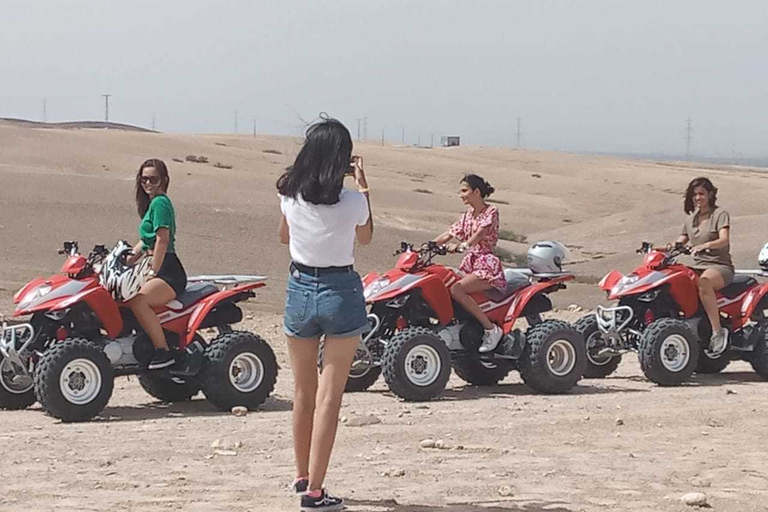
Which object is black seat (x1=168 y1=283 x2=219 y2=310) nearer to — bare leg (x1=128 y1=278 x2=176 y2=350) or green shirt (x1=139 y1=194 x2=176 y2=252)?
bare leg (x1=128 y1=278 x2=176 y2=350)

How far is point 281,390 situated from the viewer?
12430mm

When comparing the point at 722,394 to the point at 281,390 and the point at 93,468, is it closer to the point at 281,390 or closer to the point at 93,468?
the point at 281,390

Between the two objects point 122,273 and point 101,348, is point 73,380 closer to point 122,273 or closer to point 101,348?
point 101,348

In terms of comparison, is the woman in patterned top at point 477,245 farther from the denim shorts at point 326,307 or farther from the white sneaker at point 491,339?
the denim shorts at point 326,307

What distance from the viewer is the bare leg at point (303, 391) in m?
6.91

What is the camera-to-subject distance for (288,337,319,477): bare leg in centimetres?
691

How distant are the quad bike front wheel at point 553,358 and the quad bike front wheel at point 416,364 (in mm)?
864

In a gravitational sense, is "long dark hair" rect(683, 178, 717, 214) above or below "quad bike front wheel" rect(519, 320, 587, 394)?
above

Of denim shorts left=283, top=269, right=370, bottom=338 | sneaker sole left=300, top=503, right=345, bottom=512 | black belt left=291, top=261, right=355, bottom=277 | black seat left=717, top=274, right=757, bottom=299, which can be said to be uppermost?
black belt left=291, top=261, right=355, bottom=277

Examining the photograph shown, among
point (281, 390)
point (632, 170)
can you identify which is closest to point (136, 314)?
point (281, 390)

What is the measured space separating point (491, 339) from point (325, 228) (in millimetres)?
5359

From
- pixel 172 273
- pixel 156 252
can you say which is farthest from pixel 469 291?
pixel 156 252

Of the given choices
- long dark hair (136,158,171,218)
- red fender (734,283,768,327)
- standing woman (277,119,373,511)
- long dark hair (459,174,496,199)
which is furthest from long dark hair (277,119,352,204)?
red fender (734,283,768,327)

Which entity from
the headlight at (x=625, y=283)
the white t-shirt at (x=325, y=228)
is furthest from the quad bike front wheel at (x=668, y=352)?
the white t-shirt at (x=325, y=228)
